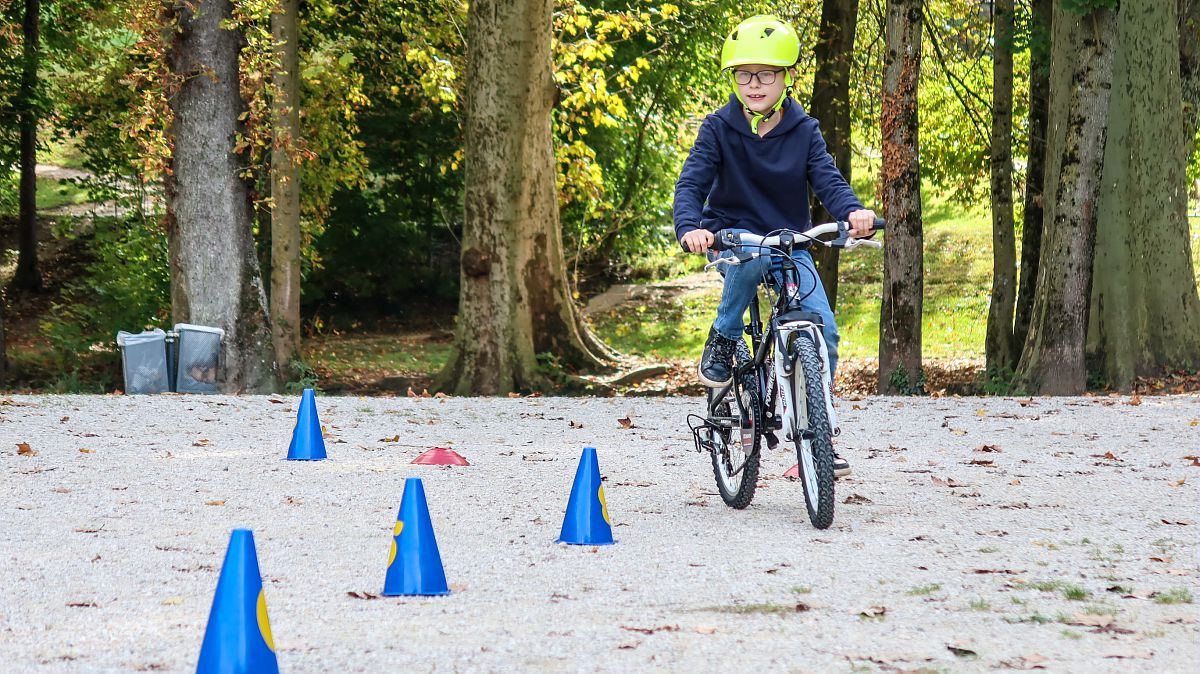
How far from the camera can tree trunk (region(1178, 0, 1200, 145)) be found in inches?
666

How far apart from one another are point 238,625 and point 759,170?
3581mm

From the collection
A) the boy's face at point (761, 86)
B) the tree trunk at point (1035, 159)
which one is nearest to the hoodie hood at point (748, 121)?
the boy's face at point (761, 86)

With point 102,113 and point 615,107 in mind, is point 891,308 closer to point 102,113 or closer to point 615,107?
point 615,107

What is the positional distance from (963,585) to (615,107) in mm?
14400

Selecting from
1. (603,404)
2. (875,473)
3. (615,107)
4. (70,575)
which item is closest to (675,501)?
(875,473)

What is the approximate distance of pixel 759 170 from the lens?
6398mm

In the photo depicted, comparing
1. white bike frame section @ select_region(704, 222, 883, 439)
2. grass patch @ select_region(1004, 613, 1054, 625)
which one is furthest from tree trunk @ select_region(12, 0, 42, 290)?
grass patch @ select_region(1004, 613, 1054, 625)

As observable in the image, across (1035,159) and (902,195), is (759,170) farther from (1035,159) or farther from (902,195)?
(1035,159)

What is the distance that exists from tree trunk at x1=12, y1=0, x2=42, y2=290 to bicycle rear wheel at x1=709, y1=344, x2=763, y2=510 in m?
23.6

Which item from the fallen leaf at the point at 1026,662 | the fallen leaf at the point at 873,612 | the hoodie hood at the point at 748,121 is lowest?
the fallen leaf at the point at 1026,662

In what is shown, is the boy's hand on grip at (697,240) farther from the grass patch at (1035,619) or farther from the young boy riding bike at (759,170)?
the grass patch at (1035,619)

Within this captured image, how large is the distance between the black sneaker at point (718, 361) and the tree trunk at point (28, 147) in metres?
23.7

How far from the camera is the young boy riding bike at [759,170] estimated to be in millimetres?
6184

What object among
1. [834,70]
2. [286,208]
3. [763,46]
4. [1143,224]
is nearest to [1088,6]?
[1143,224]
